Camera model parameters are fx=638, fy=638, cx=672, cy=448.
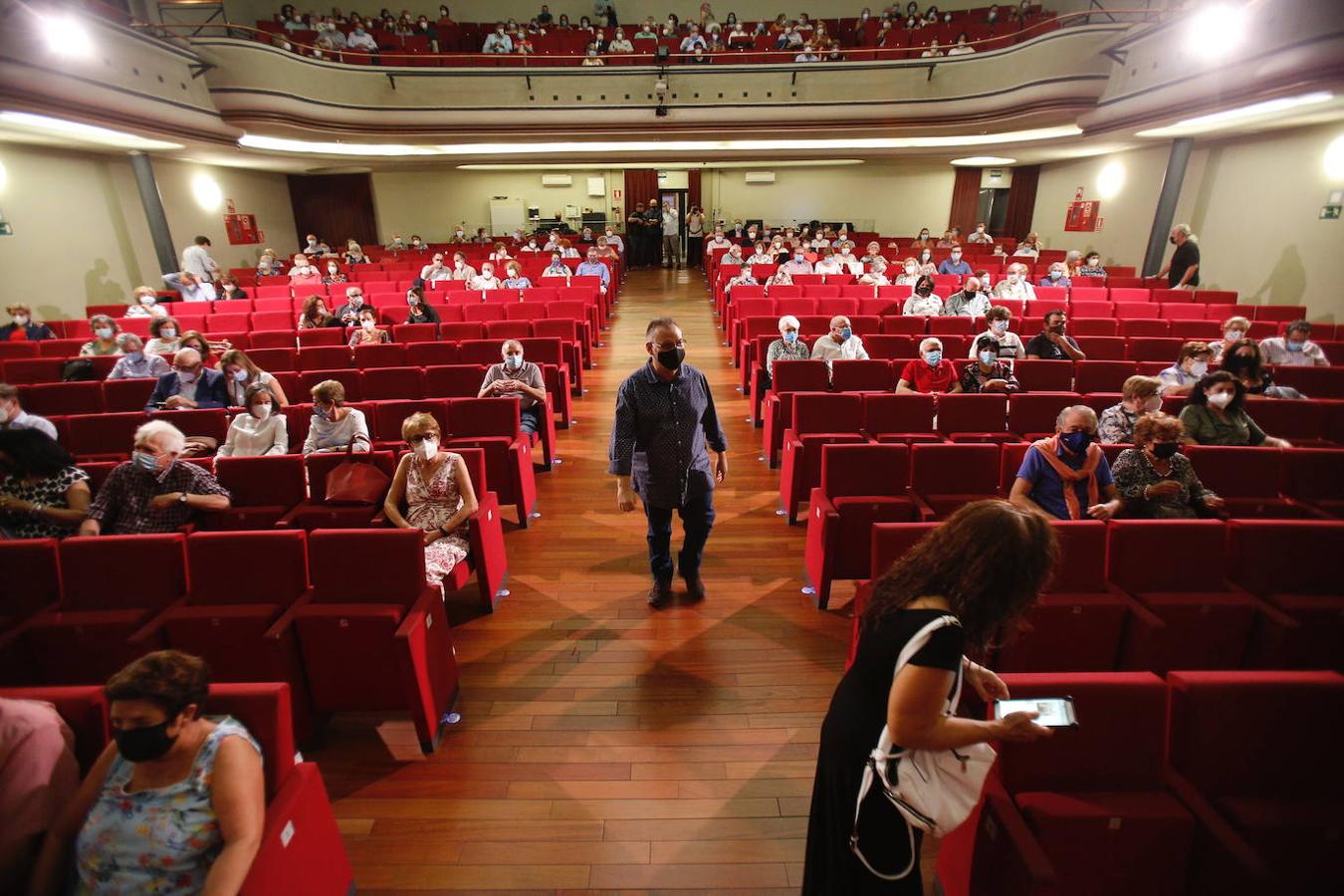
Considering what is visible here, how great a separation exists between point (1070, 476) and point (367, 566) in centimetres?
312

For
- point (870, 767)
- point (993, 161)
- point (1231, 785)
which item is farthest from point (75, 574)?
point (993, 161)

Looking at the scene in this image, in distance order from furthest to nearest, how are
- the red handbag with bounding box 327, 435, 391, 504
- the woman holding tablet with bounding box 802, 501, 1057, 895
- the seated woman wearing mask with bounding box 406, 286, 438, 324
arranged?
the seated woman wearing mask with bounding box 406, 286, 438, 324 < the red handbag with bounding box 327, 435, 391, 504 < the woman holding tablet with bounding box 802, 501, 1057, 895

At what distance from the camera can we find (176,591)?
270cm

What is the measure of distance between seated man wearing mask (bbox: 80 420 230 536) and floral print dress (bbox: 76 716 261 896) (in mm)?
1893

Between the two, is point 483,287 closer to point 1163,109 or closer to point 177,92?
point 177,92

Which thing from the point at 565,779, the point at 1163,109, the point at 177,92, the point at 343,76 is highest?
the point at 343,76

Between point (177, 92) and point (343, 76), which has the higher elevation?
point (343, 76)

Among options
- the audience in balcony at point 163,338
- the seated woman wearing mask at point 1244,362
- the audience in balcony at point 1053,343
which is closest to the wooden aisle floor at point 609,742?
the seated woman wearing mask at point 1244,362

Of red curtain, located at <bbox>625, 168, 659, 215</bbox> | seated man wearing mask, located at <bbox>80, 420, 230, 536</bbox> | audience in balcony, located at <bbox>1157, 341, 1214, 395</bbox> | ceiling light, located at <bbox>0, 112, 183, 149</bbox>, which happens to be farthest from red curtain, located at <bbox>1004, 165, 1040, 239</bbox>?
seated man wearing mask, located at <bbox>80, 420, 230, 536</bbox>

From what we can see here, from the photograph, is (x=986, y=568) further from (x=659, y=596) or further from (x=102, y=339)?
(x=102, y=339)

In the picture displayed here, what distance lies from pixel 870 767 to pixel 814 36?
1541cm

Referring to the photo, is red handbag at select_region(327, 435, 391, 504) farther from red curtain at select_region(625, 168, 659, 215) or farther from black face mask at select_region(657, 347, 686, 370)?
red curtain at select_region(625, 168, 659, 215)

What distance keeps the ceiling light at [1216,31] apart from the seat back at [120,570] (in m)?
10.6

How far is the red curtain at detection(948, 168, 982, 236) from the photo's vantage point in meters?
16.3
